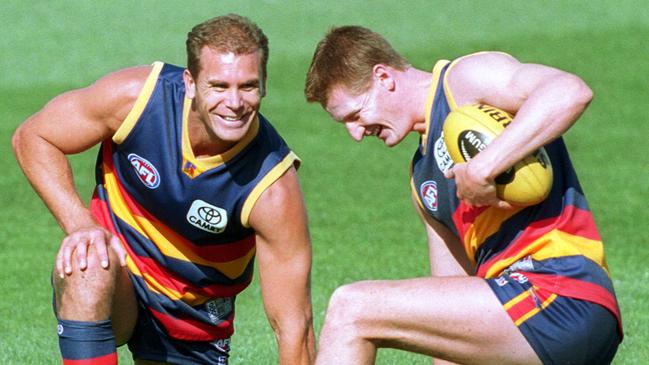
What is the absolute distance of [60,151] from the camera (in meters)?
6.45

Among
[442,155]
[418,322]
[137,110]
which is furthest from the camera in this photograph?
[137,110]

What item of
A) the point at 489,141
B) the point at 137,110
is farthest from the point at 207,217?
the point at 489,141

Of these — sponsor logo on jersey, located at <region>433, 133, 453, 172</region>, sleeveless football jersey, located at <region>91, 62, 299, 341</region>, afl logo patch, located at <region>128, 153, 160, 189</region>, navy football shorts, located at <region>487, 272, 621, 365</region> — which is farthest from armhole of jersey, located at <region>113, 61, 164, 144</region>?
navy football shorts, located at <region>487, 272, 621, 365</region>

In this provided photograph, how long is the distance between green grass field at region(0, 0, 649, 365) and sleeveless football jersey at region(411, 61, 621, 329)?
7.21 ft

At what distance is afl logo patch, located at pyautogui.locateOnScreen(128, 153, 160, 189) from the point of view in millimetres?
6387

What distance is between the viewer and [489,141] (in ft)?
16.9

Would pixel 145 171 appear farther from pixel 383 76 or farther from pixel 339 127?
pixel 339 127

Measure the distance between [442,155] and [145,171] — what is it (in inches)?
64.2

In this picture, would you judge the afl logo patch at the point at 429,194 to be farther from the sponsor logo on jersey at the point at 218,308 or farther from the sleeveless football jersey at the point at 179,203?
the sponsor logo on jersey at the point at 218,308

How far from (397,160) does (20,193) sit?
12.9 ft

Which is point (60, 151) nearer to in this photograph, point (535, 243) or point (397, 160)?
point (535, 243)

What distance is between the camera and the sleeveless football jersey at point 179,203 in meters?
6.27

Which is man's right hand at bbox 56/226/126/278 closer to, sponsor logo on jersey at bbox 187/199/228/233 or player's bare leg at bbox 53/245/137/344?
player's bare leg at bbox 53/245/137/344

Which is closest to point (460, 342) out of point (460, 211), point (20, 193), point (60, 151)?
point (460, 211)
